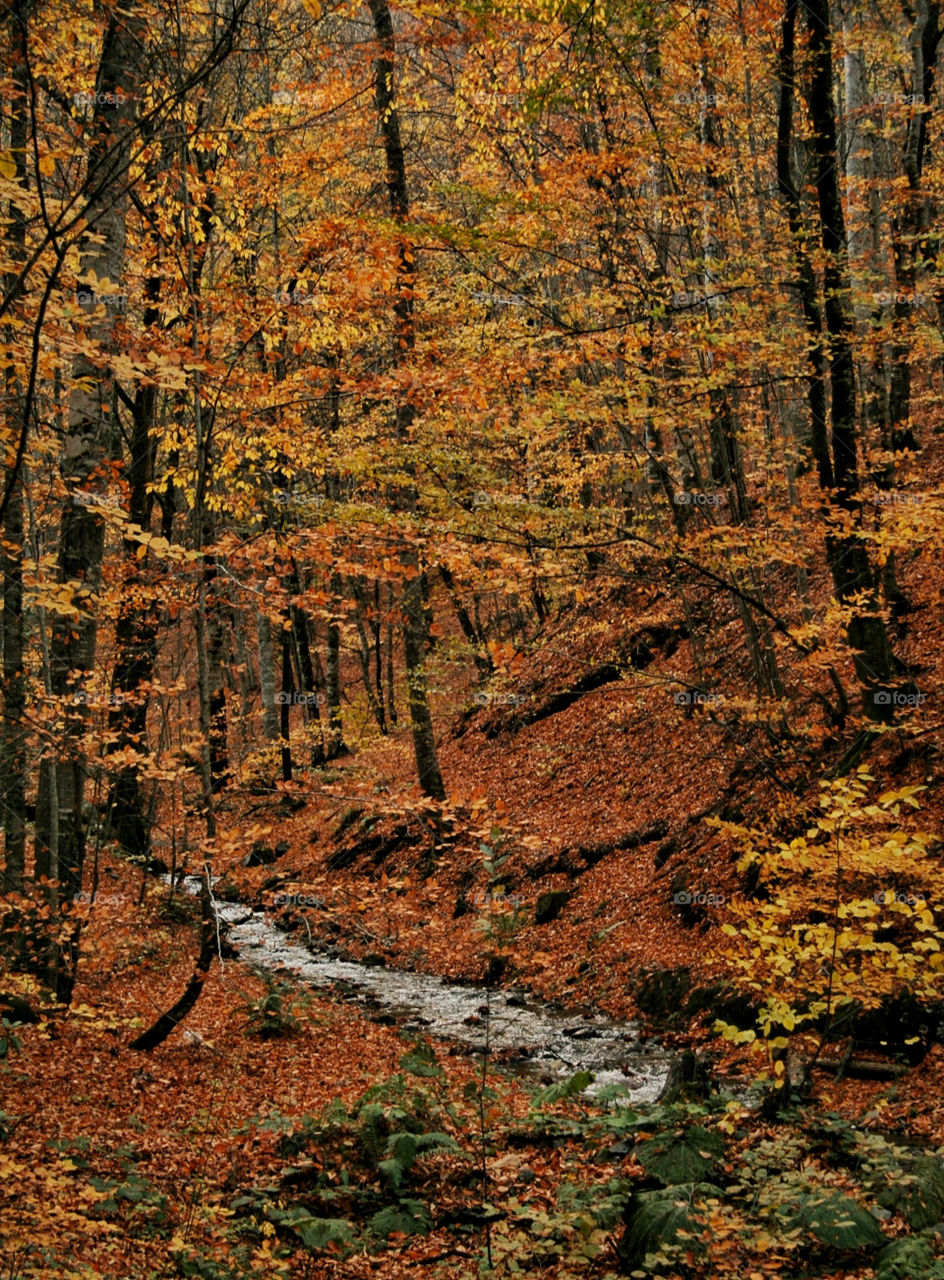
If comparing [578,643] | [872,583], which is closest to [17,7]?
[872,583]

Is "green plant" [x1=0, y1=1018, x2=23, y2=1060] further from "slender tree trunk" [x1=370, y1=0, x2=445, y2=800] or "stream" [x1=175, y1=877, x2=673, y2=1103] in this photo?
"slender tree trunk" [x1=370, y1=0, x2=445, y2=800]

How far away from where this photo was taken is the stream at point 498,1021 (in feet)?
27.5

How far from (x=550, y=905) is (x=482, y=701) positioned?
6.39 metres

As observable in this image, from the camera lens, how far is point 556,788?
1527 centimetres

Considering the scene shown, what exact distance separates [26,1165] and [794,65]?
1196 cm

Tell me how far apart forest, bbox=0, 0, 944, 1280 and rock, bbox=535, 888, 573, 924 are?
0.16ft

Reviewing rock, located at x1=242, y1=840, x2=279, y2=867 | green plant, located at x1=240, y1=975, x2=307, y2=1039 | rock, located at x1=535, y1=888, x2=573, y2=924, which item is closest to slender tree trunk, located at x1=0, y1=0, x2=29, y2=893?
green plant, located at x1=240, y1=975, x2=307, y2=1039

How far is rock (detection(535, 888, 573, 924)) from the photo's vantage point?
12.2m

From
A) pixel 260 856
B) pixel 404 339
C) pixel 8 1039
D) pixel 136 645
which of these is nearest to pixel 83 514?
pixel 136 645

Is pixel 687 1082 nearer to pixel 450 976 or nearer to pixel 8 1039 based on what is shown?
pixel 8 1039

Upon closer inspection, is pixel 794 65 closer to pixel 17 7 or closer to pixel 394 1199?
pixel 17 7

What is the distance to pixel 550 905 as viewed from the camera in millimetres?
12258

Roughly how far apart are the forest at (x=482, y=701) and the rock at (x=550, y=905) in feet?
0.16

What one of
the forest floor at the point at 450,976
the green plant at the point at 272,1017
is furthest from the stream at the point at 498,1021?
the green plant at the point at 272,1017
